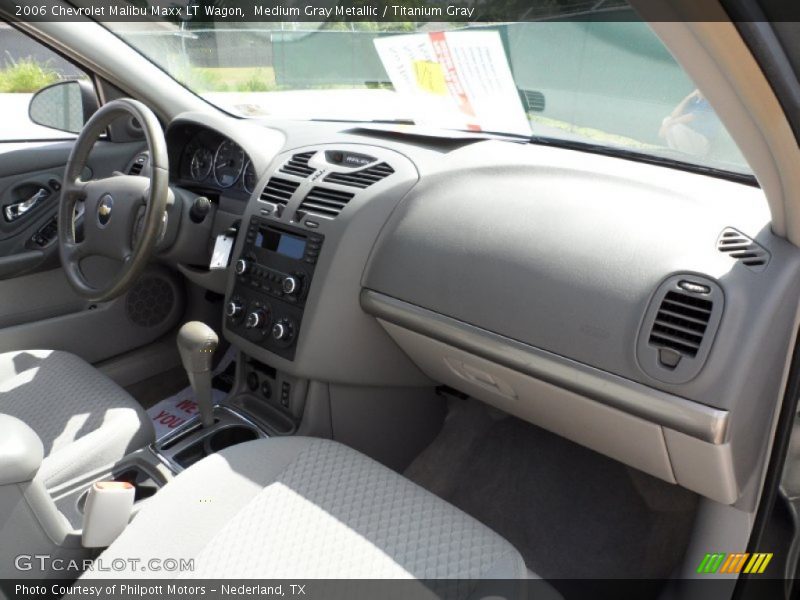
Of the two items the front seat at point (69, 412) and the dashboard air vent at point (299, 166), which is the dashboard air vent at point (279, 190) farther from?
the front seat at point (69, 412)

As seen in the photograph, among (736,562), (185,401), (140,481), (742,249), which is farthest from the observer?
(185,401)

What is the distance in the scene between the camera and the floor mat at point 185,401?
2.39 m

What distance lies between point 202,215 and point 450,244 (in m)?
0.94

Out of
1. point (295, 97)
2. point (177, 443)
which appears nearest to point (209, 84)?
point (295, 97)

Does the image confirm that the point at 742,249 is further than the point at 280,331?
No

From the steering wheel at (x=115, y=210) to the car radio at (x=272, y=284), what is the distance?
0.87 ft

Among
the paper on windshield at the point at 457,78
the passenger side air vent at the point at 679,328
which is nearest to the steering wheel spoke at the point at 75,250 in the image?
the paper on windshield at the point at 457,78

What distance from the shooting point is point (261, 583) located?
1173 mm

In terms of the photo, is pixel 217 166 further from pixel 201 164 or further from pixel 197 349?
pixel 197 349

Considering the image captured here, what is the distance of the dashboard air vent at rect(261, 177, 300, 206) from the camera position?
1.99 m

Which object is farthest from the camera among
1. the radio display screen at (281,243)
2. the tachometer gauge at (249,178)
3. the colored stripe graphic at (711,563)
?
the tachometer gauge at (249,178)

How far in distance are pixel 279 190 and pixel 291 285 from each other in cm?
31

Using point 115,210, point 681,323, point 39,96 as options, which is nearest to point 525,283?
point 681,323

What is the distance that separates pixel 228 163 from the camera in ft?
7.78
